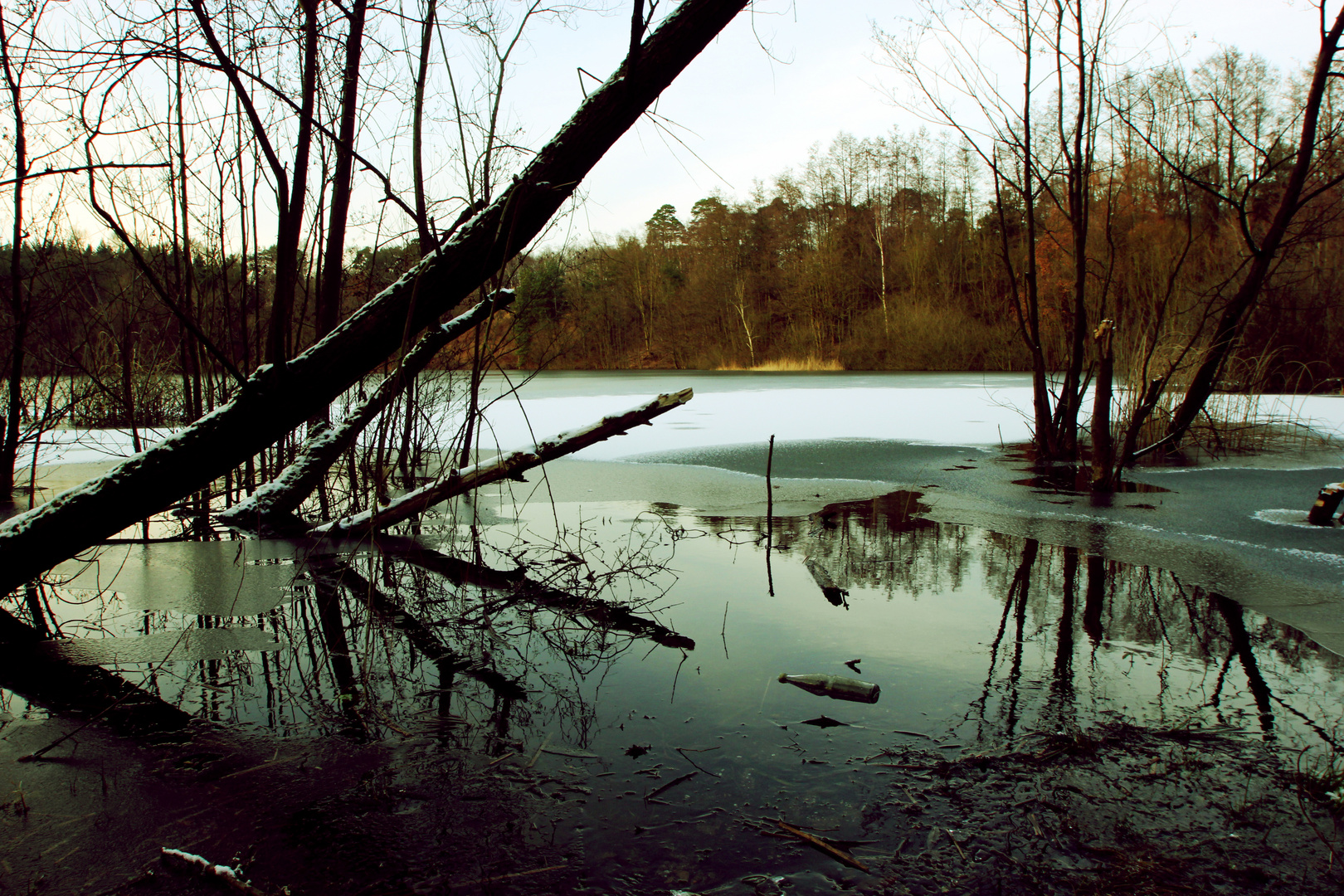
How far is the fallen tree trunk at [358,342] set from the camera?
2715 millimetres

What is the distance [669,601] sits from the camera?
3.62 metres

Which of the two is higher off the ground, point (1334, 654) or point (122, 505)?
point (122, 505)

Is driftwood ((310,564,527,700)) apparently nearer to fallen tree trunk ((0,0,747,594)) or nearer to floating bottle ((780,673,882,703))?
fallen tree trunk ((0,0,747,594))


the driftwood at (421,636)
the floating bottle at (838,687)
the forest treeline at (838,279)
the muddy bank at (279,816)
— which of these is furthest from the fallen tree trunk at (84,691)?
the forest treeline at (838,279)

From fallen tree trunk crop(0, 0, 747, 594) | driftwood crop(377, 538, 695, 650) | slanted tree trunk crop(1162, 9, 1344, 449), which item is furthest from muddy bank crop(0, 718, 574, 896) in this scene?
slanted tree trunk crop(1162, 9, 1344, 449)

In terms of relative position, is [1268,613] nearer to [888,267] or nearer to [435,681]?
[435,681]

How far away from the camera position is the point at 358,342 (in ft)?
9.12

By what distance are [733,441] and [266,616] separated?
6.99 m

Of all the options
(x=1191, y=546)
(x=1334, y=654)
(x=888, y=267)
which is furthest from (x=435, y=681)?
(x=888, y=267)

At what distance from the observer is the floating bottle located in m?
2.57

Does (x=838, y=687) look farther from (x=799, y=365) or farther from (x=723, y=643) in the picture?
(x=799, y=365)

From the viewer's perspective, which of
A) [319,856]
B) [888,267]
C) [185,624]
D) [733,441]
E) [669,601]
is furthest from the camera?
[888,267]

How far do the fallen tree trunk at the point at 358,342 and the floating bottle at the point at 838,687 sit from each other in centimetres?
178

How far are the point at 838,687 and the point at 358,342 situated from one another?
2.04 m
